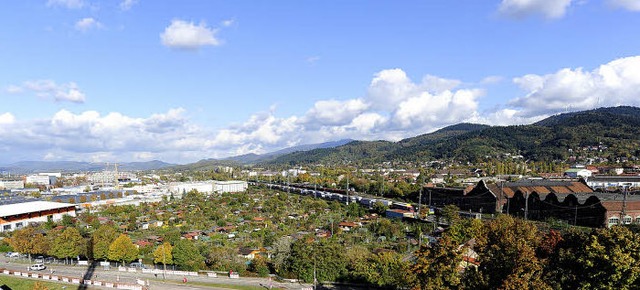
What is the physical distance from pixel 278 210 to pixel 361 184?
3132 centimetres

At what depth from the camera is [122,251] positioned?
103 feet

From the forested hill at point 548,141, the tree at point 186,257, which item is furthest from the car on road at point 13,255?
the forested hill at point 548,141

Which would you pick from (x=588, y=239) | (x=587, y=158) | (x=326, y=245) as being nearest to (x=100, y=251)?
(x=326, y=245)

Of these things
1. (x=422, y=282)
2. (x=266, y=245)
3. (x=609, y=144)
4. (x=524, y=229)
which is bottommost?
(x=266, y=245)

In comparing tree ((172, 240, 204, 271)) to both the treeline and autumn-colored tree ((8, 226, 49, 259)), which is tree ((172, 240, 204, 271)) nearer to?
autumn-colored tree ((8, 226, 49, 259))

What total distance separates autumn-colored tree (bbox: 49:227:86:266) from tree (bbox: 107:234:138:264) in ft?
10.3

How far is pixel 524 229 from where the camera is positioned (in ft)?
72.2

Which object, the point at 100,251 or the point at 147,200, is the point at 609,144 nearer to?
the point at 147,200

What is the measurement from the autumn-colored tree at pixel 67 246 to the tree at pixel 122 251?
315 centimetres

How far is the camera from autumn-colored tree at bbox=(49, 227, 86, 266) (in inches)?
1273

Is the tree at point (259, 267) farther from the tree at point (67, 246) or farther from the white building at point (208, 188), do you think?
the white building at point (208, 188)

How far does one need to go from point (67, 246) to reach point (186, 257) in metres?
10.3

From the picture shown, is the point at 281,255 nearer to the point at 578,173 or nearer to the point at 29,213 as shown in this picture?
the point at 29,213

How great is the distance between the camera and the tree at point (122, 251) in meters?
31.3
